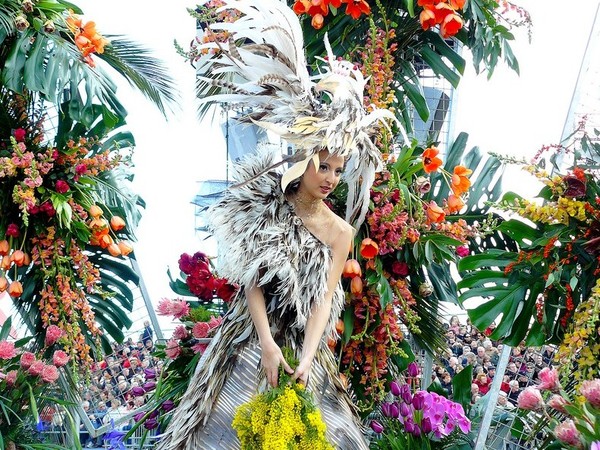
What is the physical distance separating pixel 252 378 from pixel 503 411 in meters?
1.01

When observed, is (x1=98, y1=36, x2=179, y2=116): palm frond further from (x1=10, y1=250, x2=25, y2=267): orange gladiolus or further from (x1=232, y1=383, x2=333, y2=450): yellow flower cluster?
(x1=232, y1=383, x2=333, y2=450): yellow flower cluster

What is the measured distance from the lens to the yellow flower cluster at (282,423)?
1897 millimetres

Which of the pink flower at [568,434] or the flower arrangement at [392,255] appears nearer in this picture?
the pink flower at [568,434]

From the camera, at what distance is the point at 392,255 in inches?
101

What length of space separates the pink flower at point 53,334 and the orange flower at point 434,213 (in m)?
1.49

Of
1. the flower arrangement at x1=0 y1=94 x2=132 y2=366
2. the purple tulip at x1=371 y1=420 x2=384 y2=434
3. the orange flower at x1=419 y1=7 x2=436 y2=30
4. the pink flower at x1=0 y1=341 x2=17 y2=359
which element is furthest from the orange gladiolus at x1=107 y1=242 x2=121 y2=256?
the orange flower at x1=419 y1=7 x2=436 y2=30

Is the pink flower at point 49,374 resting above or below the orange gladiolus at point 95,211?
below

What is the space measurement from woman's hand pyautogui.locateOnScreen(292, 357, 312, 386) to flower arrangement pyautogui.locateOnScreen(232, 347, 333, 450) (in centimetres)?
4

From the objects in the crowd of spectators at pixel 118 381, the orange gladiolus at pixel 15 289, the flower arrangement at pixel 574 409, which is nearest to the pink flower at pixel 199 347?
the crowd of spectators at pixel 118 381

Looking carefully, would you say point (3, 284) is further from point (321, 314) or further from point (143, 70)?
point (321, 314)

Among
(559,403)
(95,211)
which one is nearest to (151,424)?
(95,211)

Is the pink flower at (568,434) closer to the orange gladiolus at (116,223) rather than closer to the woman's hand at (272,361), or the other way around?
the woman's hand at (272,361)

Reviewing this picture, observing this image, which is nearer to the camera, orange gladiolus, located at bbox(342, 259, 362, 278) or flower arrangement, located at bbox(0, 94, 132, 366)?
orange gladiolus, located at bbox(342, 259, 362, 278)

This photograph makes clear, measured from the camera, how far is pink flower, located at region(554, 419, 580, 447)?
1.66 meters
